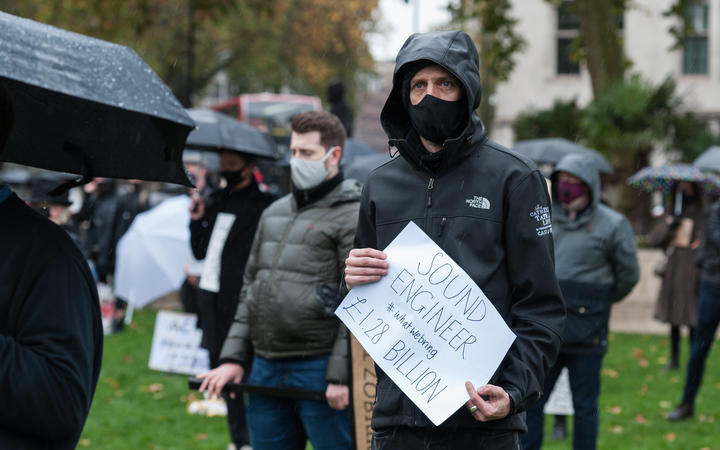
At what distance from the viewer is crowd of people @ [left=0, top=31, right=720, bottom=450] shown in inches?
92.1

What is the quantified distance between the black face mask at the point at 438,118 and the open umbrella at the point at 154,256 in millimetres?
9227

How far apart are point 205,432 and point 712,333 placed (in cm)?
411

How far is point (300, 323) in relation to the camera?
4.68 meters

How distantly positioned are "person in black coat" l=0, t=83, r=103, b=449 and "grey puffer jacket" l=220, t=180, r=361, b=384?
7.53 ft

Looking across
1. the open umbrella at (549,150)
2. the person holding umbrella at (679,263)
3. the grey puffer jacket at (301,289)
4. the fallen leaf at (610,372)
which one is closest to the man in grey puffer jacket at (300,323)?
the grey puffer jacket at (301,289)

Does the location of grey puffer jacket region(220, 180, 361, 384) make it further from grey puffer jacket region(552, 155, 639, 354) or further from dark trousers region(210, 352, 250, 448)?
dark trousers region(210, 352, 250, 448)

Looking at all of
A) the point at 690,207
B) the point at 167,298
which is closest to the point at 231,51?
the point at 167,298

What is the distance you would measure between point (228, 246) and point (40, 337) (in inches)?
171

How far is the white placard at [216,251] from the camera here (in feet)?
21.8

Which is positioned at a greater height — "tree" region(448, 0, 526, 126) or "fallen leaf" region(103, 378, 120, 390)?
"tree" region(448, 0, 526, 126)

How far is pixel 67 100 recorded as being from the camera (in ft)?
9.53

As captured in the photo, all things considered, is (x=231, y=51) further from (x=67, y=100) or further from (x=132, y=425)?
→ (x=67, y=100)

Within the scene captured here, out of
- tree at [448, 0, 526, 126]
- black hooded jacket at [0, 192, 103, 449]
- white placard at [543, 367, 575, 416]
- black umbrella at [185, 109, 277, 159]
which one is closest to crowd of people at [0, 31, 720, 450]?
black hooded jacket at [0, 192, 103, 449]

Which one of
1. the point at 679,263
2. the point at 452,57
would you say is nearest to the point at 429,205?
the point at 452,57
